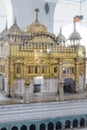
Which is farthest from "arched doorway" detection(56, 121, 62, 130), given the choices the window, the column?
the column

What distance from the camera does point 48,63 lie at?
228 cm

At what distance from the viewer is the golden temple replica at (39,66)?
2182mm

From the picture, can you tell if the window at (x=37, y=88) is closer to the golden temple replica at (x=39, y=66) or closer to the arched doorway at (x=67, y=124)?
the golden temple replica at (x=39, y=66)

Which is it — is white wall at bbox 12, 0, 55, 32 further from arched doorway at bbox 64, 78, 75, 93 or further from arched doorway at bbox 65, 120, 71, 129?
arched doorway at bbox 65, 120, 71, 129

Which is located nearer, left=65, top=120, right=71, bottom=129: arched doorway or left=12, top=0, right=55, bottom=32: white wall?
left=65, top=120, right=71, bottom=129: arched doorway

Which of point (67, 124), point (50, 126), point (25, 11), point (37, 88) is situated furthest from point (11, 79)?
point (25, 11)

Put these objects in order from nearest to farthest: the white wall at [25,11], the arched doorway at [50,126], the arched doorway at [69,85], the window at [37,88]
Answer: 1. the arched doorway at [50,126]
2. the window at [37,88]
3. the arched doorway at [69,85]
4. the white wall at [25,11]

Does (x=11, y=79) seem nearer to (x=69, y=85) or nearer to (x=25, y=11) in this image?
(x=69, y=85)

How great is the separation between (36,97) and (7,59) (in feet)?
1.43

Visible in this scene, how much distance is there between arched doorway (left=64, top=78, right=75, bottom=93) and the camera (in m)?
2.42

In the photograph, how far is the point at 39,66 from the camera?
224 centimetres

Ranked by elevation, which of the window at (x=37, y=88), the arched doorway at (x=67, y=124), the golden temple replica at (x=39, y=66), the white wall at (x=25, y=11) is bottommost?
the arched doorway at (x=67, y=124)

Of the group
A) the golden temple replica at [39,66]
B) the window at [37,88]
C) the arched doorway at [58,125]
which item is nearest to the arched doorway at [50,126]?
the arched doorway at [58,125]

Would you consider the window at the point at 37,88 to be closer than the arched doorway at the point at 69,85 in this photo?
Yes
